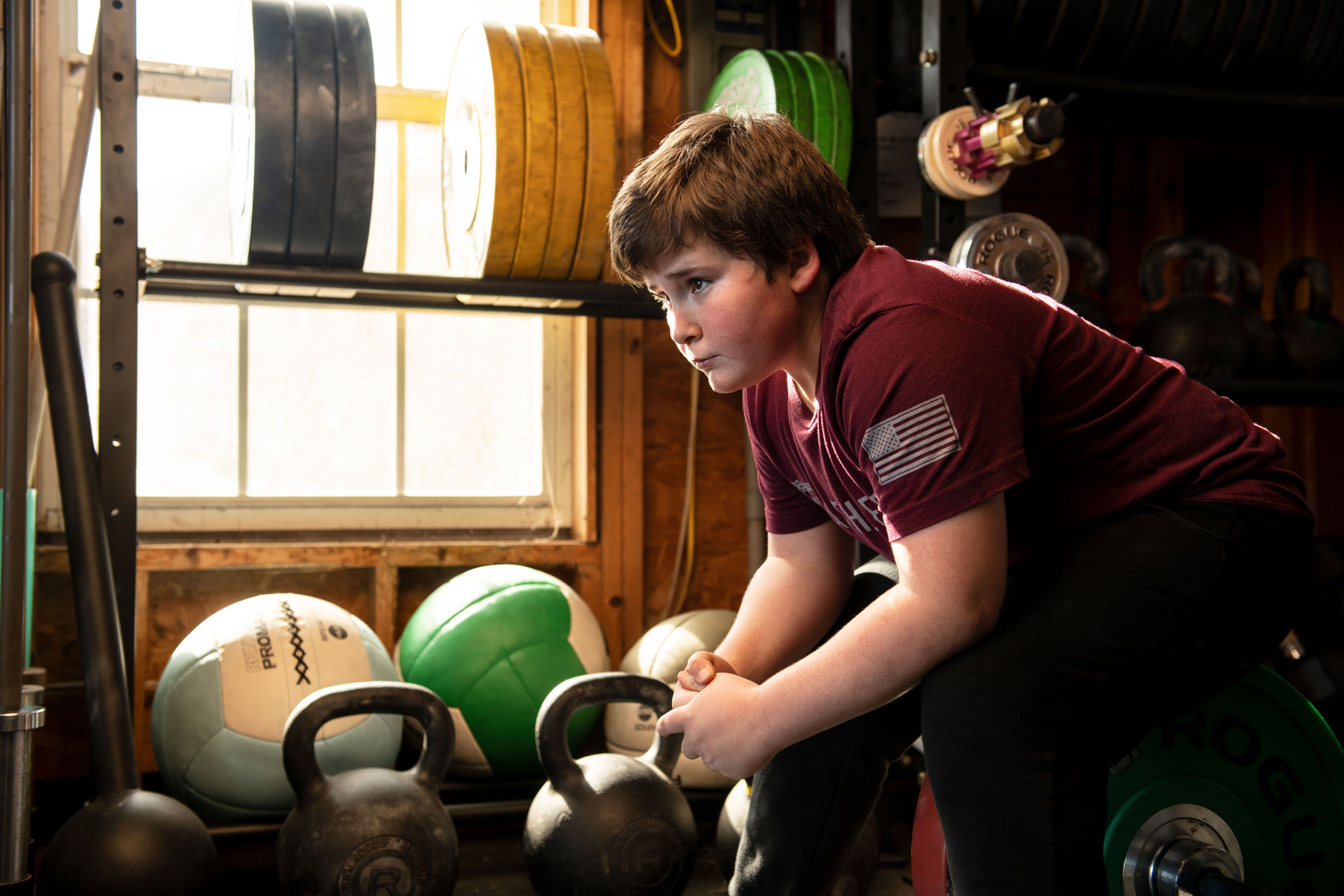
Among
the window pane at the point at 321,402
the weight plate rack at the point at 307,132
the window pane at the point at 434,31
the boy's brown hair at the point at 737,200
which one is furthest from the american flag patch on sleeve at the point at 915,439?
the window pane at the point at 434,31

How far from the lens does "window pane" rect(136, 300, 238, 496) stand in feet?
8.45

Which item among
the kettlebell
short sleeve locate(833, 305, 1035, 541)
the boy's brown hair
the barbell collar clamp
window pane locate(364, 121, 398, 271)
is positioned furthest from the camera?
window pane locate(364, 121, 398, 271)

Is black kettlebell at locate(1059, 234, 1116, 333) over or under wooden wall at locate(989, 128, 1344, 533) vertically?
under

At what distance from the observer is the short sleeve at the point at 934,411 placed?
35.3 inches

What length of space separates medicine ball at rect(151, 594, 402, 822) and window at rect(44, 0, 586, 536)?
0.63m

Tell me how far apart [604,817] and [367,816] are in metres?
0.37

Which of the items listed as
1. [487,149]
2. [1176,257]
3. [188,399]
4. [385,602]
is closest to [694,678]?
[487,149]

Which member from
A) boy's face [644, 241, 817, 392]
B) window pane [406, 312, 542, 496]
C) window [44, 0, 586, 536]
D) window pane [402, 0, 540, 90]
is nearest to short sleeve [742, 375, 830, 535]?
boy's face [644, 241, 817, 392]

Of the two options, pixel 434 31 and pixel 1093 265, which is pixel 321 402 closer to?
pixel 434 31

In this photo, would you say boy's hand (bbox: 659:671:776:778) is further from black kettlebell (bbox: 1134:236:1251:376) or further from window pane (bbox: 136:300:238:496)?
window pane (bbox: 136:300:238:496)

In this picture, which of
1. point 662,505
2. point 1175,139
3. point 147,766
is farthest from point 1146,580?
point 1175,139

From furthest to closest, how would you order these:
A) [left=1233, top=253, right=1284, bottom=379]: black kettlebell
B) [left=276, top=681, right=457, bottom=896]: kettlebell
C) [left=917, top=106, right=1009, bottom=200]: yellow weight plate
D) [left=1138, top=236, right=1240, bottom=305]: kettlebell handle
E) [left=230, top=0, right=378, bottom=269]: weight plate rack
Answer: [left=1138, top=236, right=1240, bottom=305]: kettlebell handle → [left=1233, top=253, right=1284, bottom=379]: black kettlebell → [left=917, top=106, right=1009, bottom=200]: yellow weight plate → [left=230, top=0, right=378, bottom=269]: weight plate rack → [left=276, top=681, right=457, bottom=896]: kettlebell

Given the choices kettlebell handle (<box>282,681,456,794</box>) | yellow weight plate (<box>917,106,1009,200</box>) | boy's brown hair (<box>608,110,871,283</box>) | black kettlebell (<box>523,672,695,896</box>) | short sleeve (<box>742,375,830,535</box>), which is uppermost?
yellow weight plate (<box>917,106,1009,200</box>)

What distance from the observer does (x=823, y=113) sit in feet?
7.70
